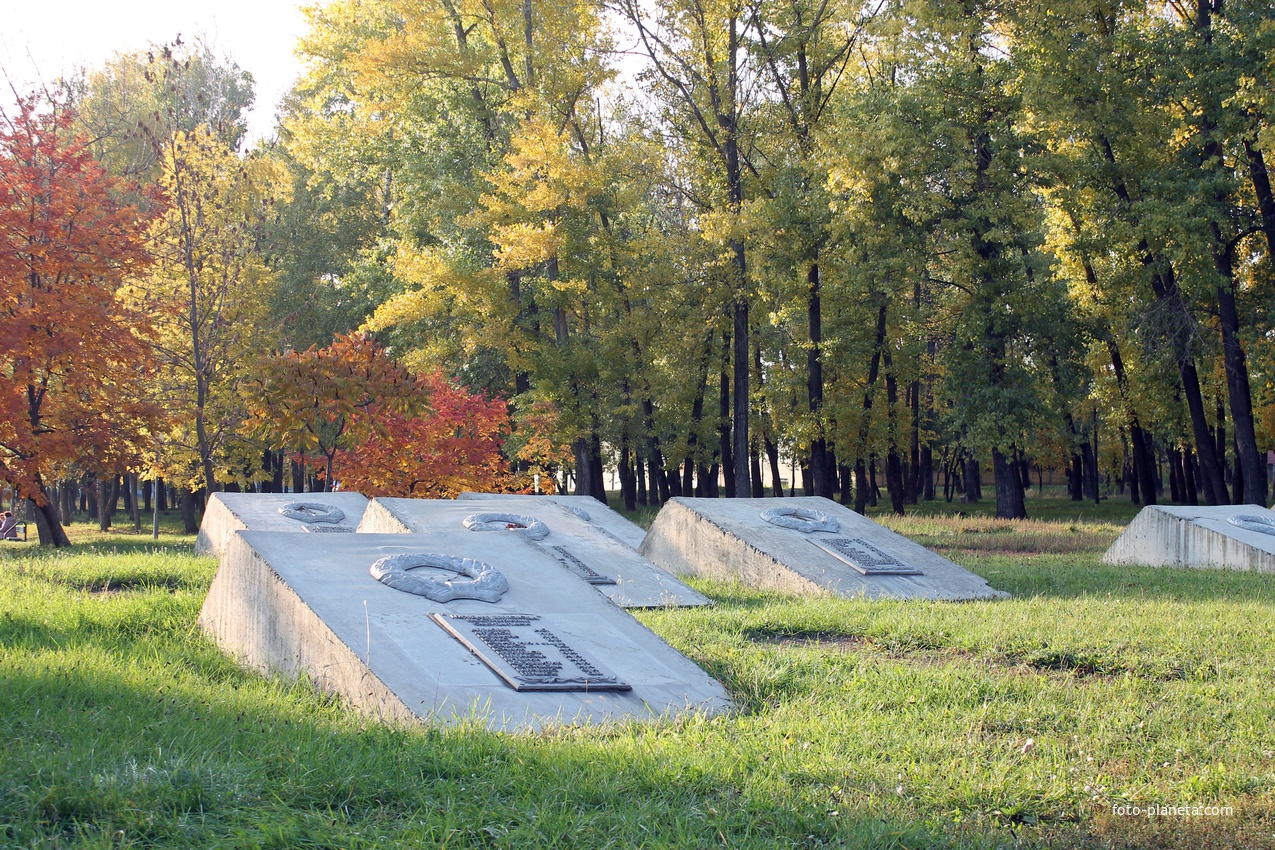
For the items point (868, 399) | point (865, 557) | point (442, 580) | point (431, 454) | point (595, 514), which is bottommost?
point (865, 557)

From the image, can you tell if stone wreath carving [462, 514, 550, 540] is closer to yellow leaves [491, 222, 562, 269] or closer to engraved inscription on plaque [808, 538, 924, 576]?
engraved inscription on plaque [808, 538, 924, 576]

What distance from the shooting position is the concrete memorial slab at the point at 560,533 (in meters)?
10.4

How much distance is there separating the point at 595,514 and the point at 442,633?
7959mm

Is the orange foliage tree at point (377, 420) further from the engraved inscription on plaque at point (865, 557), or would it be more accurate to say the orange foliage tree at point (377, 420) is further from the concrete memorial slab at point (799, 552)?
the engraved inscription on plaque at point (865, 557)

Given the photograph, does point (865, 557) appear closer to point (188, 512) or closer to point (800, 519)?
point (800, 519)

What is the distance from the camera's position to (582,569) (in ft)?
34.9

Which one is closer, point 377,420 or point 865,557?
point 865,557

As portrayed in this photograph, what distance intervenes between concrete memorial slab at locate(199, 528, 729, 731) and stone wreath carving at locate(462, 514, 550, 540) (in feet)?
9.55

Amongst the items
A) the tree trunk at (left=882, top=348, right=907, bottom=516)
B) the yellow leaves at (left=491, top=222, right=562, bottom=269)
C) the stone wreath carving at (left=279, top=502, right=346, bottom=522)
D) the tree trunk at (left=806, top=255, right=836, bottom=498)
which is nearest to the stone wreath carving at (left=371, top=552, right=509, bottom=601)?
the stone wreath carving at (left=279, top=502, right=346, bottom=522)

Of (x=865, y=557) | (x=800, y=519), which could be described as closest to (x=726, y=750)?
(x=865, y=557)

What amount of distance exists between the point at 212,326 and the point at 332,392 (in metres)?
4.90

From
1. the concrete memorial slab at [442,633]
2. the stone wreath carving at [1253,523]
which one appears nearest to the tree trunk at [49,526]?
the concrete memorial slab at [442,633]

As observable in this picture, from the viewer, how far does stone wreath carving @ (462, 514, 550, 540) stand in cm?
1144

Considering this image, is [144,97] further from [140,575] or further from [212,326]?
[140,575]
